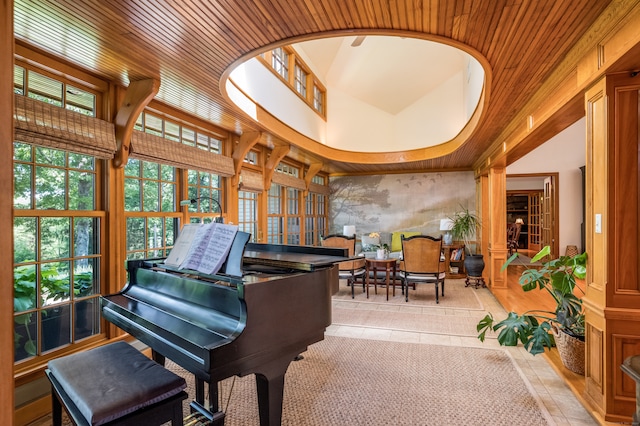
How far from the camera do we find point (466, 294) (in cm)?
535

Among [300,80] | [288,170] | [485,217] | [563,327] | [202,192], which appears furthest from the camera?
[288,170]

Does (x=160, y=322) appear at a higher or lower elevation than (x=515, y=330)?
higher

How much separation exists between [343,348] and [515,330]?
151cm

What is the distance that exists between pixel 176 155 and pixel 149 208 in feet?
2.01

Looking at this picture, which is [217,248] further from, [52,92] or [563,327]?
[563,327]

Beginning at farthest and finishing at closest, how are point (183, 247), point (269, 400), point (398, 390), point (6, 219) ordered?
point (398, 390) → point (183, 247) → point (269, 400) → point (6, 219)

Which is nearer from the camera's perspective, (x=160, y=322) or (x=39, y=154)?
(x=160, y=322)

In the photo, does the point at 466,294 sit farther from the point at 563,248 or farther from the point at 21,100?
the point at 21,100

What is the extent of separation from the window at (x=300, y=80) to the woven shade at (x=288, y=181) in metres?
1.53

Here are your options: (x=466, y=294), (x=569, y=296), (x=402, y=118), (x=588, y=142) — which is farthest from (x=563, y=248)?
(x=588, y=142)

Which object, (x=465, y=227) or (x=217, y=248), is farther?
(x=465, y=227)

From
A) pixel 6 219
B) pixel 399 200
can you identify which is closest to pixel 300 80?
pixel 399 200

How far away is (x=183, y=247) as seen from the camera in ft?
7.15

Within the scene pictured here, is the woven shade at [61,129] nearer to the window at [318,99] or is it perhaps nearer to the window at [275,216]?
the window at [275,216]
